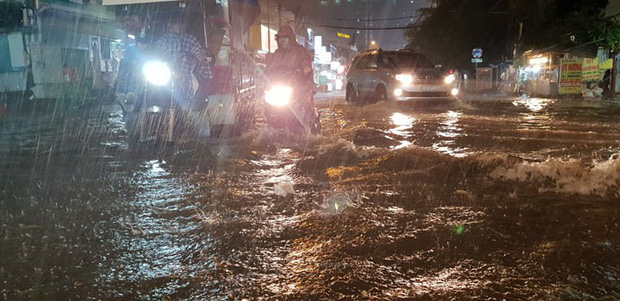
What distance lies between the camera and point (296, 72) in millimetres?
7637

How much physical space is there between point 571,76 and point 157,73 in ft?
58.1

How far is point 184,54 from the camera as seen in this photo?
7.53 metres

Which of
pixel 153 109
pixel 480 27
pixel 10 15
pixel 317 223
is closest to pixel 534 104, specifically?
pixel 153 109

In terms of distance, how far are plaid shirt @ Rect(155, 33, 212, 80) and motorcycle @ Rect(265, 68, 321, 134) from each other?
3.80 ft

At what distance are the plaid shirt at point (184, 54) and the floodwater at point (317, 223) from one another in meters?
1.54

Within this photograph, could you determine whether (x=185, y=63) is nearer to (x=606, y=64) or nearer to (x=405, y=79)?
(x=405, y=79)

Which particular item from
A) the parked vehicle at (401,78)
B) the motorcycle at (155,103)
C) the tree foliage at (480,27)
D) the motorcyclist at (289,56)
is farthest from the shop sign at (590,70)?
the motorcycle at (155,103)

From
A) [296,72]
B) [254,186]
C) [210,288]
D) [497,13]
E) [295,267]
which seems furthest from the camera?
[497,13]

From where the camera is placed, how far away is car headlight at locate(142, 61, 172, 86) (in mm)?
7570

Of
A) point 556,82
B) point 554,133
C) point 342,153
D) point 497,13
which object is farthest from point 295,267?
point 497,13

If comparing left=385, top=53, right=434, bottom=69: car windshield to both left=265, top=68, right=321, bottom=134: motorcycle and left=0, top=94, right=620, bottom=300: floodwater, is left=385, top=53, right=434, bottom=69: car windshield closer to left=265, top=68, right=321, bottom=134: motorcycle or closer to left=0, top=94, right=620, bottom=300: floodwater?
left=265, top=68, right=321, bottom=134: motorcycle

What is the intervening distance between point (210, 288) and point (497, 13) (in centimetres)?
3718

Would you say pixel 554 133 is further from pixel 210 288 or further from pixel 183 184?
pixel 210 288

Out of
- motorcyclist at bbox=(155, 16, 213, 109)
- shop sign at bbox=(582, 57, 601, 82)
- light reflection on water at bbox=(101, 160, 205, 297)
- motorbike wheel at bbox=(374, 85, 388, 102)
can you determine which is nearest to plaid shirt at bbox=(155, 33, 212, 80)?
motorcyclist at bbox=(155, 16, 213, 109)
